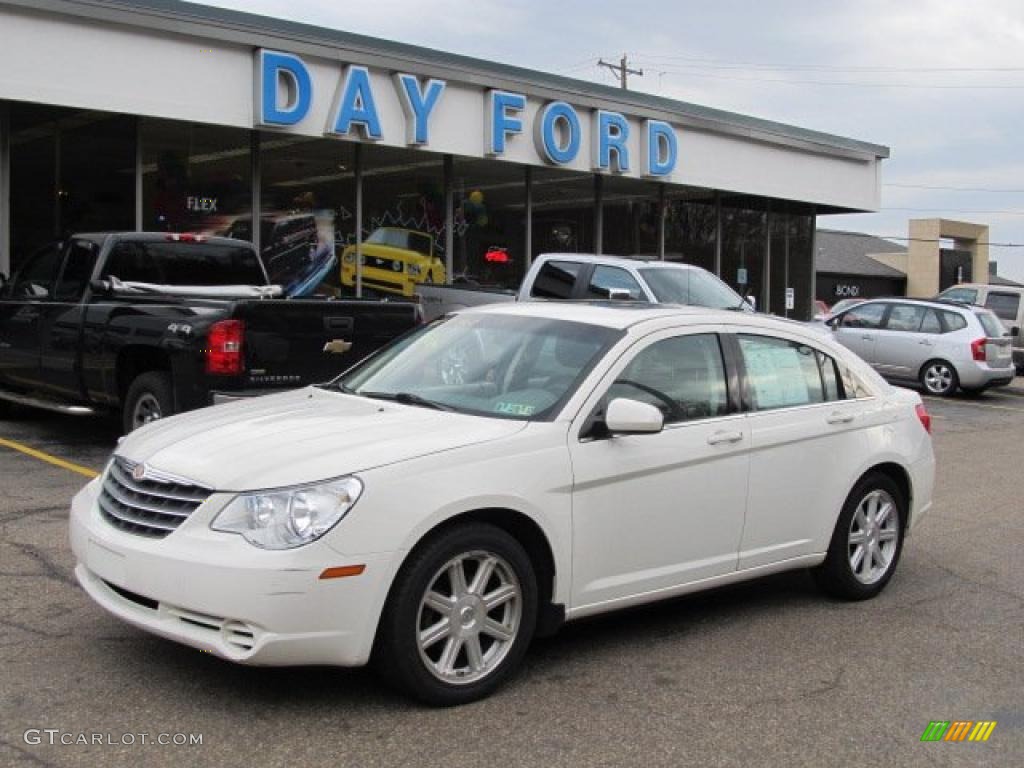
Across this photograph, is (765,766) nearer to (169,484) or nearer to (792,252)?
(169,484)

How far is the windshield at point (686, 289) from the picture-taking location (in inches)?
498

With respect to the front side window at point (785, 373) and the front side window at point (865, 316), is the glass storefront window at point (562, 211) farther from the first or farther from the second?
the front side window at point (785, 373)

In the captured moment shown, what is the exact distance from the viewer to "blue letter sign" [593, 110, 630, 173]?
63.5 feet

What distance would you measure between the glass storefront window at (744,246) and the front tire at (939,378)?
597cm

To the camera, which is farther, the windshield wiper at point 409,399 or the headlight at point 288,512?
the windshield wiper at point 409,399

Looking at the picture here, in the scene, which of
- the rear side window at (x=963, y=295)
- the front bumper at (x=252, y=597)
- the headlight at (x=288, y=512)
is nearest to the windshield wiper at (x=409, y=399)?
the headlight at (x=288, y=512)

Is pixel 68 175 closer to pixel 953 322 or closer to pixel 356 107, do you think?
pixel 356 107

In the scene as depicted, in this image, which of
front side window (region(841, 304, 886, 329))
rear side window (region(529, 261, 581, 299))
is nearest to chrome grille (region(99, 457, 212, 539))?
rear side window (region(529, 261, 581, 299))

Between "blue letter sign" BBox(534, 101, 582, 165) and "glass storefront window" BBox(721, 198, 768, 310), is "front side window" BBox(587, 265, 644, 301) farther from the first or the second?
"glass storefront window" BBox(721, 198, 768, 310)

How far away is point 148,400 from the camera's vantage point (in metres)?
8.92

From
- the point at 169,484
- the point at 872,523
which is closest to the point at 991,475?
the point at 872,523

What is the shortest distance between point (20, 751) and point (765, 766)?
2.55 m

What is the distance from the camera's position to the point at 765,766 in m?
3.83

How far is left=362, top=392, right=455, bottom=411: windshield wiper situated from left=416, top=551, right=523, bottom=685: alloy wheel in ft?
2.73
